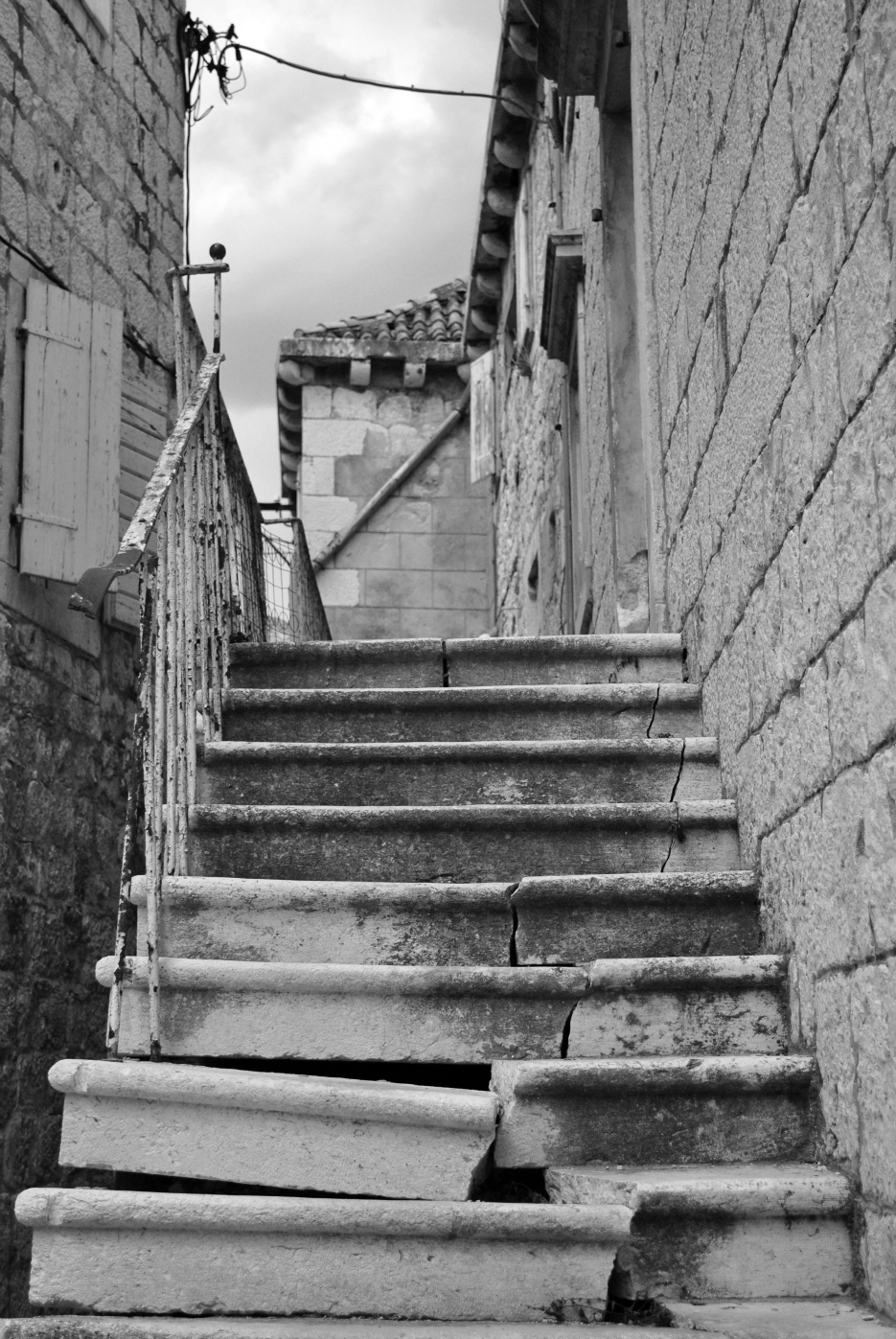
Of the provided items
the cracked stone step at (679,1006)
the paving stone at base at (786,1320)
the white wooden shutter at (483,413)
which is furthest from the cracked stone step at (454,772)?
the white wooden shutter at (483,413)

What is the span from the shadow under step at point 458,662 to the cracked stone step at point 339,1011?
1.23 metres

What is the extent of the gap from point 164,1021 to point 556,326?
5047 millimetres

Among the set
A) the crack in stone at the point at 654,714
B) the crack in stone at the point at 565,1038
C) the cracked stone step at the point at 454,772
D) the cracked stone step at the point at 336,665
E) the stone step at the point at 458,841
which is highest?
the cracked stone step at the point at 336,665

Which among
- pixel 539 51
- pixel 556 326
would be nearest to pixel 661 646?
pixel 539 51

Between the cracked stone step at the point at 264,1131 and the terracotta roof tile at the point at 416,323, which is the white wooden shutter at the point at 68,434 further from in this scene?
the terracotta roof tile at the point at 416,323

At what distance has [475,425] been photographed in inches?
402

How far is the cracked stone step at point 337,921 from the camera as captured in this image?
2566mm

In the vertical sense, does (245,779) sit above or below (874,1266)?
above

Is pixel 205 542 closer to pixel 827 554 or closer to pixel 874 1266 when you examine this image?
pixel 827 554

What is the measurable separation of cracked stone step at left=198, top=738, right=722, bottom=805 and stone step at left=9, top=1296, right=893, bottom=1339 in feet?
4.22

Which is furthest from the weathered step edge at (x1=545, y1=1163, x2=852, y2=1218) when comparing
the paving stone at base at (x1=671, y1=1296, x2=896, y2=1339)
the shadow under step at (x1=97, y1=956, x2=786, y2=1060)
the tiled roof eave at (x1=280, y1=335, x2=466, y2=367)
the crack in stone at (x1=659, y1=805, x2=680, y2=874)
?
the tiled roof eave at (x1=280, y1=335, x2=466, y2=367)

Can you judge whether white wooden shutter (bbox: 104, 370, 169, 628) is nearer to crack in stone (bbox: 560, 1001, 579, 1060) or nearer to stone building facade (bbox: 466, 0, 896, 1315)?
stone building facade (bbox: 466, 0, 896, 1315)

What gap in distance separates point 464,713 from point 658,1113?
50.5 inches

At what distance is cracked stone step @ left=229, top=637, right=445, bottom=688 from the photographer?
3545 mm
